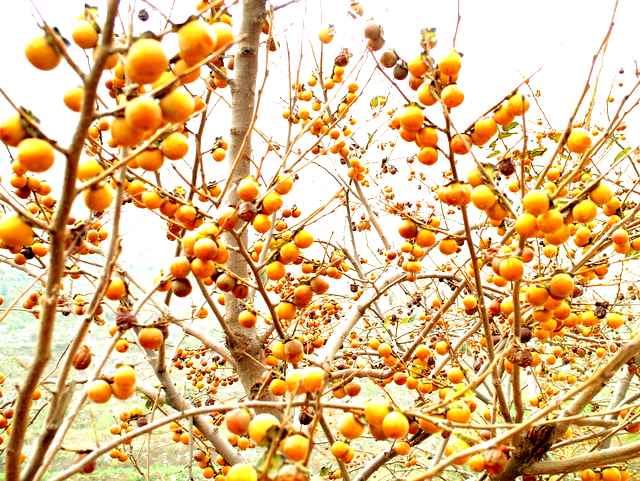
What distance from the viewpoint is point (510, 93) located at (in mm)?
1210

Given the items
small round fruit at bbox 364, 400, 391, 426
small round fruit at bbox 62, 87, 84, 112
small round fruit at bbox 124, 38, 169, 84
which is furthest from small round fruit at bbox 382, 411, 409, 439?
small round fruit at bbox 62, 87, 84, 112

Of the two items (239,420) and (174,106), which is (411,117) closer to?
(174,106)

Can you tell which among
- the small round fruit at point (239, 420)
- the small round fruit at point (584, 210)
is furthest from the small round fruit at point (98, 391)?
the small round fruit at point (584, 210)

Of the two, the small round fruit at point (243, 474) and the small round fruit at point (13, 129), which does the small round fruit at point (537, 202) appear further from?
the small round fruit at point (13, 129)

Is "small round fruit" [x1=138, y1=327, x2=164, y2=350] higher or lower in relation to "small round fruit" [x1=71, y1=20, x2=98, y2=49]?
lower

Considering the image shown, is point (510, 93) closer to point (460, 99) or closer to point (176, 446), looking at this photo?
point (460, 99)

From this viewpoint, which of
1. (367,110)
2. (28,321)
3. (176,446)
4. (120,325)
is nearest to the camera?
(120,325)

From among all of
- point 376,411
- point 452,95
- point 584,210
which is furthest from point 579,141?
point 376,411

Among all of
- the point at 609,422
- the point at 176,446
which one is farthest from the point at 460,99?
the point at 176,446

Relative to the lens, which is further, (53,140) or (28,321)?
(28,321)

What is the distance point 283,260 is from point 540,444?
40.5 inches

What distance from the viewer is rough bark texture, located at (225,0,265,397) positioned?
204cm

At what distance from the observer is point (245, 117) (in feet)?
6.89

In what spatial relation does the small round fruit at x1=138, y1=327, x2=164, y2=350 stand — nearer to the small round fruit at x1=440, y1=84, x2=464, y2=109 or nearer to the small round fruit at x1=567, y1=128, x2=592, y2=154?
the small round fruit at x1=440, y1=84, x2=464, y2=109
